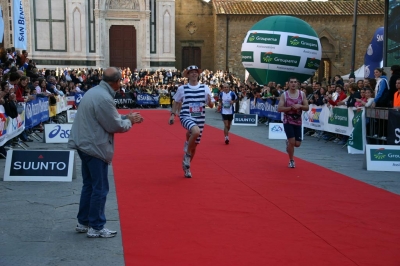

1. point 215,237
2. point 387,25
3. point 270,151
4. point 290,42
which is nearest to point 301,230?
point 215,237

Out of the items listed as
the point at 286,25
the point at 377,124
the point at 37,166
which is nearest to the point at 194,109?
the point at 37,166

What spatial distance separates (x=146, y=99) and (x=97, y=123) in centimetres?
3144

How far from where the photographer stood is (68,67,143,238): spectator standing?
5926mm

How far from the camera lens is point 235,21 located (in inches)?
1678

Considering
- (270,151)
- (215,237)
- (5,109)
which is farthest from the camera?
(270,151)

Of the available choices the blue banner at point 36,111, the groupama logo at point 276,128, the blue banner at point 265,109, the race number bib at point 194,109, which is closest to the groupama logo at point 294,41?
the blue banner at point 265,109

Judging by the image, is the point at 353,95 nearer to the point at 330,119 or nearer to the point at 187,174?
the point at 330,119

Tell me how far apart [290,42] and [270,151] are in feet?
44.0

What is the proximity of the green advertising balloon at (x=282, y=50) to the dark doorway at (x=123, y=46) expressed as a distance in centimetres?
1522

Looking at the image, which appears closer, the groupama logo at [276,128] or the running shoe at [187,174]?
the running shoe at [187,174]

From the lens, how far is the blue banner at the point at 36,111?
52.3 ft

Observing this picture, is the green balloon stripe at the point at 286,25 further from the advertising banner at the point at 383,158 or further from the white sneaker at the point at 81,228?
the white sneaker at the point at 81,228

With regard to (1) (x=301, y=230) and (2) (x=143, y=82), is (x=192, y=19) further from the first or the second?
(1) (x=301, y=230)

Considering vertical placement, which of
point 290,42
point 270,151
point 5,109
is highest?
point 290,42
